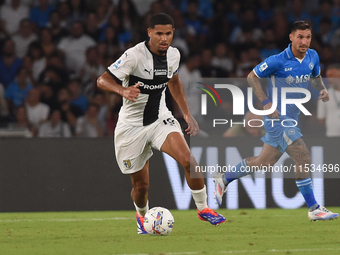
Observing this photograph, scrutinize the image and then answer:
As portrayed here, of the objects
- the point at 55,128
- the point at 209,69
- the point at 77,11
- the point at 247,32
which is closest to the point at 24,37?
the point at 77,11

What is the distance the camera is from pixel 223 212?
8.30m

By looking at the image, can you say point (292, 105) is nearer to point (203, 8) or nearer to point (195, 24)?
point (195, 24)

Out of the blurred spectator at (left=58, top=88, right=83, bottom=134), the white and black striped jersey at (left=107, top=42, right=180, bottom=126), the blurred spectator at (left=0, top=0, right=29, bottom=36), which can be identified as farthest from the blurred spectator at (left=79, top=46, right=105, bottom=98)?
the white and black striped jersey at (left=107, top=42, right=180, bottom=126)

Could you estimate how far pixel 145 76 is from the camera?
5.77 m

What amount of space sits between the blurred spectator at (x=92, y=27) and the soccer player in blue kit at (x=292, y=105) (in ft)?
16.9

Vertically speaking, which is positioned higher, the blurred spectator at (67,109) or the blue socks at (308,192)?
the blurred spectator at (67,109)

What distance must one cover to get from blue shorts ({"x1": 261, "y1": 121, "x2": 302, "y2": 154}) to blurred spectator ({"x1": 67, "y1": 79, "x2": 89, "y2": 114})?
4.36 m

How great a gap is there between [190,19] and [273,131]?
5.76 m

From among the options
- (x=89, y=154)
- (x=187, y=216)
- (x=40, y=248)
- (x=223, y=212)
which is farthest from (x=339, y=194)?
(x=40, y=248)

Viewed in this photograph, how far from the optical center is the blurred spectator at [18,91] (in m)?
10.2

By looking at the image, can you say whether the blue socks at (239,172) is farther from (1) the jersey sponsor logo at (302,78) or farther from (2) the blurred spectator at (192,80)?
(2) the blurred spectator at (192,80)

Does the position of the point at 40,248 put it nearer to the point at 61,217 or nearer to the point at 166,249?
the point at 166,249

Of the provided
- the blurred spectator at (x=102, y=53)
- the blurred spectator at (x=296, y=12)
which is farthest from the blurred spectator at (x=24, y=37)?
the blurred spectator at (x=296, y=12)

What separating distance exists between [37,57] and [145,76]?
564cm
